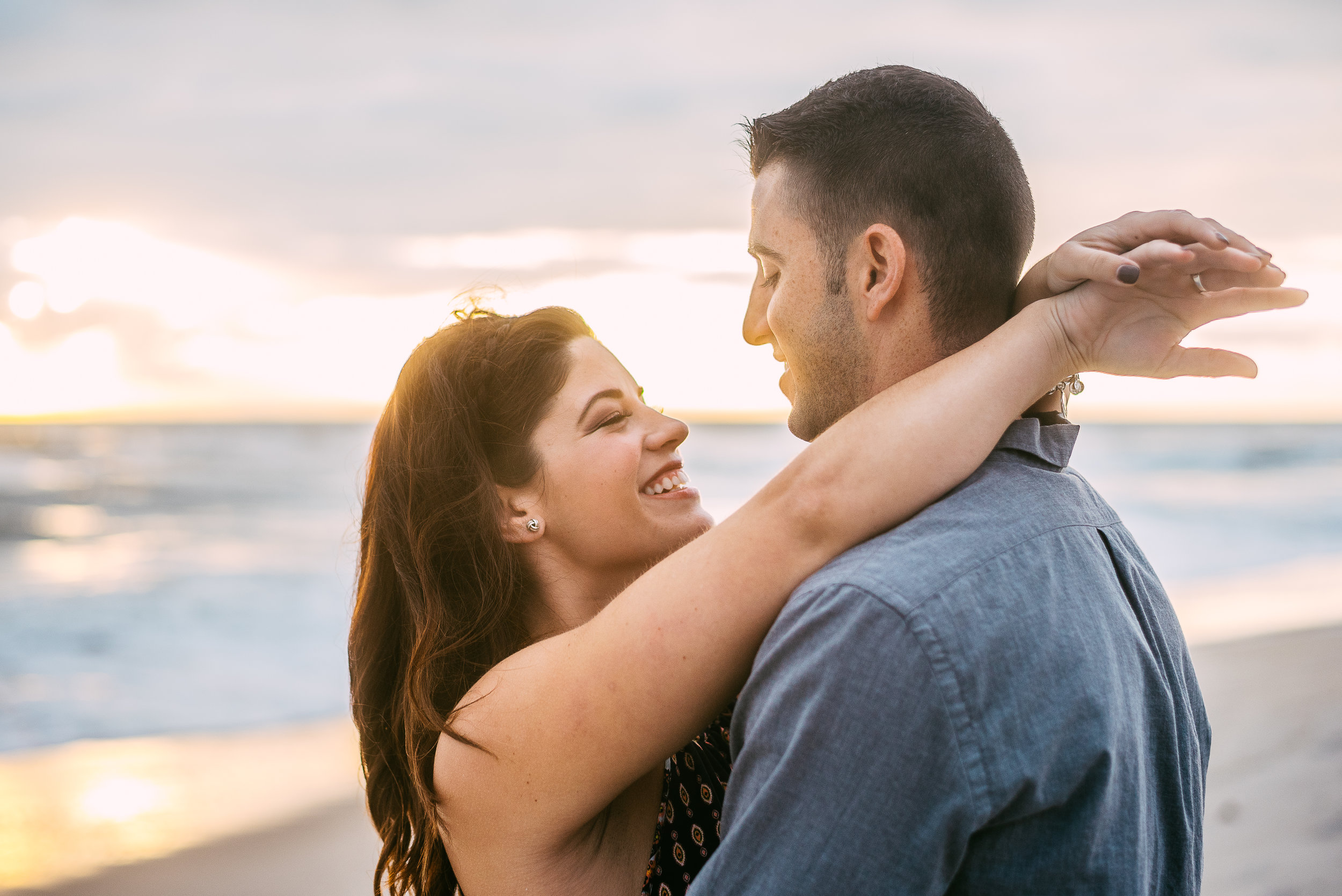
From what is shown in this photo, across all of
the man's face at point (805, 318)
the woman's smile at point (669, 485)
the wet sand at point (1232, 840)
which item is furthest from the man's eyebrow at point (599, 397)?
the wet sand at point (1232, 840)

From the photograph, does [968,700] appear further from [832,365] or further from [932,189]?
[932,189]

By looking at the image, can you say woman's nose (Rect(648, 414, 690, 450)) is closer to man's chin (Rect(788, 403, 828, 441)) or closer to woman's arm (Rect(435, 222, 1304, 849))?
man's chin (Rect(788, 403, 828, 441))

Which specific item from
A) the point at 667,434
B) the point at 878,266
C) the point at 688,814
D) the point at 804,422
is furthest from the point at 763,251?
the point at 688,814

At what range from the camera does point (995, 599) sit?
127 cm

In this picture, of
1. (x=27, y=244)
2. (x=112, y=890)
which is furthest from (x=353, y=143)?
(x=112, y=890)

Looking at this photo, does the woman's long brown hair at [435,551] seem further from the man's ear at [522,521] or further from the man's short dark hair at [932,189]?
the man's short dark hair at [932,189]

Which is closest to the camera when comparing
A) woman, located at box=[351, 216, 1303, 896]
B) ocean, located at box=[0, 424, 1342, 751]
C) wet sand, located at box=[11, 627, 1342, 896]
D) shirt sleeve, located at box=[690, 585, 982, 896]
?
shirt sleeve, located at box=[690, 585, 982, 896]

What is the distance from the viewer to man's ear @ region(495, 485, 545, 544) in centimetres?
236

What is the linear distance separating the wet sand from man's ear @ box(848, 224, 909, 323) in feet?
14.1

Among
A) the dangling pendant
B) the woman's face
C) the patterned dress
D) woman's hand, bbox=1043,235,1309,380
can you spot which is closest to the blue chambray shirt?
woman's hand, bbox=1043,235,1309,380

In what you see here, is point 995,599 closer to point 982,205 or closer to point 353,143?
point 982,205

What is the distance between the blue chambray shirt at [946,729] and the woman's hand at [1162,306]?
317 mm

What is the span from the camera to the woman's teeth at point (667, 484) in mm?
2459

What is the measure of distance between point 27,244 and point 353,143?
22.4 ft
